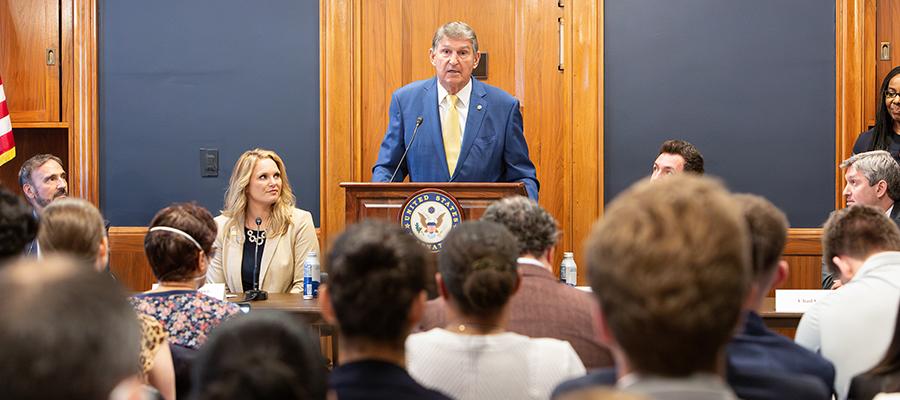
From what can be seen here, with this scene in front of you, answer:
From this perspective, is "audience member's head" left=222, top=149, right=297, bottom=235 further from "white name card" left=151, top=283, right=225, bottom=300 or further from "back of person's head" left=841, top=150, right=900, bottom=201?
"back of person's head" left=841, top=150, right=900, bottom=201

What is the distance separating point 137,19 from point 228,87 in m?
0.67

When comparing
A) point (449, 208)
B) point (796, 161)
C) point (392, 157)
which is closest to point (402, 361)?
point (449, 208)

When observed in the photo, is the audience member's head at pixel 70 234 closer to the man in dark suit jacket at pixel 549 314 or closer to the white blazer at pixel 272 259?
the man in dark suit jacket at pixel 549 314

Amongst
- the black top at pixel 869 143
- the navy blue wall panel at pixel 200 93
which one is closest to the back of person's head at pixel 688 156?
the black top at pixel 869 143

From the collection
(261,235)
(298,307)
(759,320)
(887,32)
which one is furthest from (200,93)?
(759,320)

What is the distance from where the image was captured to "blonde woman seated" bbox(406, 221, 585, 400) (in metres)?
1.89

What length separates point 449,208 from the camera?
11.8ft

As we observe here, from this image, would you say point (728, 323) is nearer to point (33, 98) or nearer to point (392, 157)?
point (392, 157)

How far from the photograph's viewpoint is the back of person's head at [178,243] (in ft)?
8.26

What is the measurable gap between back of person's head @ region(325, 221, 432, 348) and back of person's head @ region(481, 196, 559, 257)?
0.91m

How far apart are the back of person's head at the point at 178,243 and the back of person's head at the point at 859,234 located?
174 cm

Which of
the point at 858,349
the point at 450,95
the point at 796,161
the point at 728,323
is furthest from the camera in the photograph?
the point at 796,161

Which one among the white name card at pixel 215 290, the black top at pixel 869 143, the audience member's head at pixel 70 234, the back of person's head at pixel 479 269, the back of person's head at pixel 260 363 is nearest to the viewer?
the back of person's head at pixel 260 363

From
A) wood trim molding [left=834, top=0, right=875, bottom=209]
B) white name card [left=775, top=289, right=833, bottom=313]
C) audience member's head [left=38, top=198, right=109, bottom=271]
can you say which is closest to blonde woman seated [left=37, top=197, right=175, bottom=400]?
audience member's head [left=38, top=198, right=109, bottom=271]
